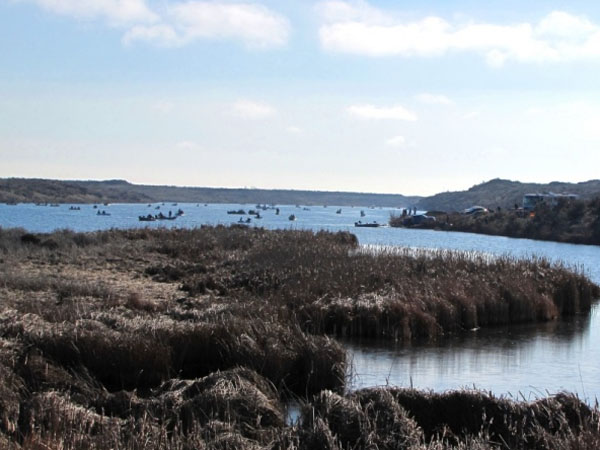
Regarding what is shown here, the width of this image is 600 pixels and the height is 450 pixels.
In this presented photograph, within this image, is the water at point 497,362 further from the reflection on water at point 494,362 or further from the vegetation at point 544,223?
the vegetation at point 544,223

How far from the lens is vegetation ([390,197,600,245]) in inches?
3174

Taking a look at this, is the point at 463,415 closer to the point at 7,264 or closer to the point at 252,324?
the point at 252,324

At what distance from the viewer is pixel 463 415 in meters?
12.1

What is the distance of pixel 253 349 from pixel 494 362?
291 inches

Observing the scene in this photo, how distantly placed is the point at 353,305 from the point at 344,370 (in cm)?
764

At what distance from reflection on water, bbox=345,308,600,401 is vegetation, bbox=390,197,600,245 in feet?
186

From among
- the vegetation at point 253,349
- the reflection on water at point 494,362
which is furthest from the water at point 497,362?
the vegetation at point 253,349

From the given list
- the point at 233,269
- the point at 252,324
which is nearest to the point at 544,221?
the point at 233,269

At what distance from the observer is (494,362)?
20.3m

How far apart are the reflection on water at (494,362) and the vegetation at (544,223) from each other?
186ft

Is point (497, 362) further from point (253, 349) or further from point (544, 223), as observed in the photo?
point (544, 223)

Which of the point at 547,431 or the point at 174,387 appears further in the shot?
the point at 174,387

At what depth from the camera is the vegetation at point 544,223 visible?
80625 millimetres

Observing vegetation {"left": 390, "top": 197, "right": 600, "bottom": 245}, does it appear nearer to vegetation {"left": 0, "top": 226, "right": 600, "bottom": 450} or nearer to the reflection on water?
vegetation {"left": 0, "top": 226, "right": 600, "bottom": 450}
